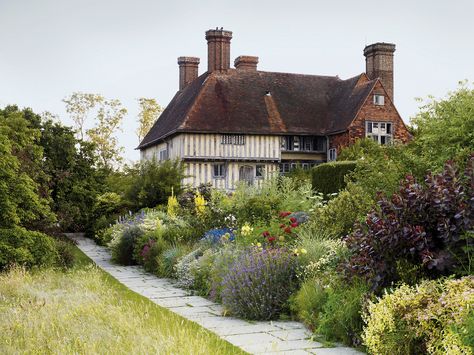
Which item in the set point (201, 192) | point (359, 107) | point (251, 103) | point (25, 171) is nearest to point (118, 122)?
point (251, 103)

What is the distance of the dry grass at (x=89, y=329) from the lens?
5168mm

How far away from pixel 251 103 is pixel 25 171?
914 inches

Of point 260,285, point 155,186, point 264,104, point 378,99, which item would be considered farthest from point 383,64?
point 260,285

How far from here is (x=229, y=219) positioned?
43.5 feet

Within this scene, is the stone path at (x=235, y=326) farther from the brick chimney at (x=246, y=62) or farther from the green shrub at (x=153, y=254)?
the brick chimney at (x=246, y=62)

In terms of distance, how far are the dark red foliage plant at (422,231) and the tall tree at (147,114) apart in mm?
39990

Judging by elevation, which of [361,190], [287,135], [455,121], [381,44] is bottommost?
[361,190]

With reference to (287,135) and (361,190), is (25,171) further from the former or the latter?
(287,135)

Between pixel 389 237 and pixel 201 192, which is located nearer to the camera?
pixel 389 237

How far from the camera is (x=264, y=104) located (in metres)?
36.2

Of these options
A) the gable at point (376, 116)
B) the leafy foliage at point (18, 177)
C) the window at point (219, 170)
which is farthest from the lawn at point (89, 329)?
the gable at point (376, 116)

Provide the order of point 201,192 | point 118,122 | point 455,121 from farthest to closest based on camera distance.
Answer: point 118,122 → point 201,192 → point 455,121

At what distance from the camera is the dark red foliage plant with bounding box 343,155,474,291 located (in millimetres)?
5672

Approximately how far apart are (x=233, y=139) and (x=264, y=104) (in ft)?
11.1
